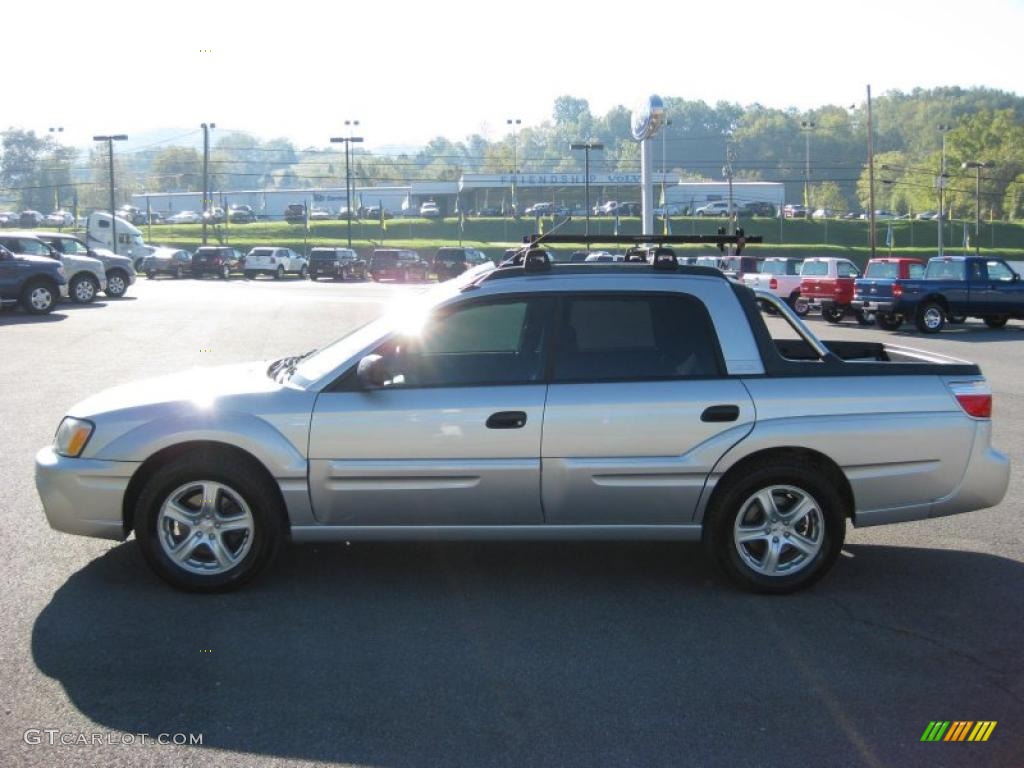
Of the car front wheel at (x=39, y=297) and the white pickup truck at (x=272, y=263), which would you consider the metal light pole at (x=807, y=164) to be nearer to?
the white pickup truck at (x=272, y=263)

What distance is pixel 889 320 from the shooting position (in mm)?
25922

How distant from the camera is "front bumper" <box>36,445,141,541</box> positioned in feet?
18.9

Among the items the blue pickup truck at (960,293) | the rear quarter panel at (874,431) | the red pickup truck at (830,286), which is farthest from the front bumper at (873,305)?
the rear quarter panel at (874,431)

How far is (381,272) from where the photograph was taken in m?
57.8

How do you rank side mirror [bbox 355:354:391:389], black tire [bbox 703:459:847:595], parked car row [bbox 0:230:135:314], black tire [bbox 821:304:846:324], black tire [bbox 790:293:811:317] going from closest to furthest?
side mirror [bbox 355:354:391:389] → black tire [bbox 703:459:847:595] → parked car row [bbox 0:230:135:314] → black tire [bbox 821:304:846:324] → black tire [bbox 790:293:811:317]

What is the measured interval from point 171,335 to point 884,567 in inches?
679

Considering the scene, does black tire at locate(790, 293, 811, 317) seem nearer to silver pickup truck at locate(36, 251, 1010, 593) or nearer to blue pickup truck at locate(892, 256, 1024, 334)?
blue pickup truck at locate(892, 256, 1024, 334)

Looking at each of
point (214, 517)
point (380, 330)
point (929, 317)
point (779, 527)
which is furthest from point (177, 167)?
point (779, 527)

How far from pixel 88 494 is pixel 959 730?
4.23m

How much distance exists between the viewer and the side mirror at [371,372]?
18.7 ft

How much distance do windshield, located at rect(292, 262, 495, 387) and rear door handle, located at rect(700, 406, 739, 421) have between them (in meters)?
1.45

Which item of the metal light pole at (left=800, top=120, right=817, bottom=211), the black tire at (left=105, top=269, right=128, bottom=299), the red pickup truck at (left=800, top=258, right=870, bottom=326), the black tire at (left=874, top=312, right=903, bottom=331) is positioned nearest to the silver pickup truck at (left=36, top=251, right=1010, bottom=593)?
the black tire at (left=874, top=312, right=903, bottom=331)

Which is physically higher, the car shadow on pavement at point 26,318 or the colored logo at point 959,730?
the car shadow on pavement at point 26,318

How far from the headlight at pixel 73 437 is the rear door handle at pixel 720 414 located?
318 cm
